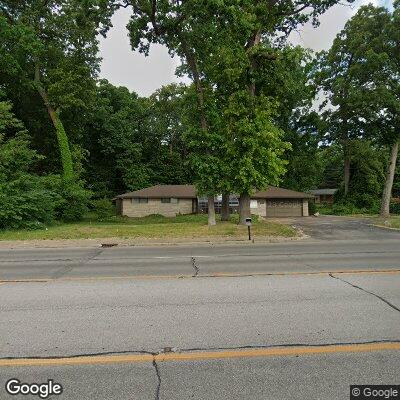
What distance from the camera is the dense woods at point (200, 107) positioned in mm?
21469

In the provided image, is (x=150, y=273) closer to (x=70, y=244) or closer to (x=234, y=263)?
(x=234, y=263)

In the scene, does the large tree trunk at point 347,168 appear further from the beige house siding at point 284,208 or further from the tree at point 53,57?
the tree at point 53,57

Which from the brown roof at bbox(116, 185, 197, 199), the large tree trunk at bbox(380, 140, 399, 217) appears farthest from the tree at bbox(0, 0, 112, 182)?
the large tree trunk at bbox(380, 140, 399, 217)

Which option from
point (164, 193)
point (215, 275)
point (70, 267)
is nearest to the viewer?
point (215, 275)

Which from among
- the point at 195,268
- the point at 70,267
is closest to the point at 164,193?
the point at 70,267

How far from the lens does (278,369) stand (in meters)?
3.99

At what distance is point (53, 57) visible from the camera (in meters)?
34.3

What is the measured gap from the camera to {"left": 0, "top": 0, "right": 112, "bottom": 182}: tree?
1181 inches

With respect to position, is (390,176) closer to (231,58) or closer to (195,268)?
(231,58)

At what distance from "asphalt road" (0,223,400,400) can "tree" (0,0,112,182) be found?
25.9m

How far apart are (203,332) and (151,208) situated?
38453 mm

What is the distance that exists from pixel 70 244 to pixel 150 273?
30.4 feet

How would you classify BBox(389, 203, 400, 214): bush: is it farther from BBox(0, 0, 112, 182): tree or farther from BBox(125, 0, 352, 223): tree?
BBox(0, 0, 112, 182): tree

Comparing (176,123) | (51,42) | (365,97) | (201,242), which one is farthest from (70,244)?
(176,123)
